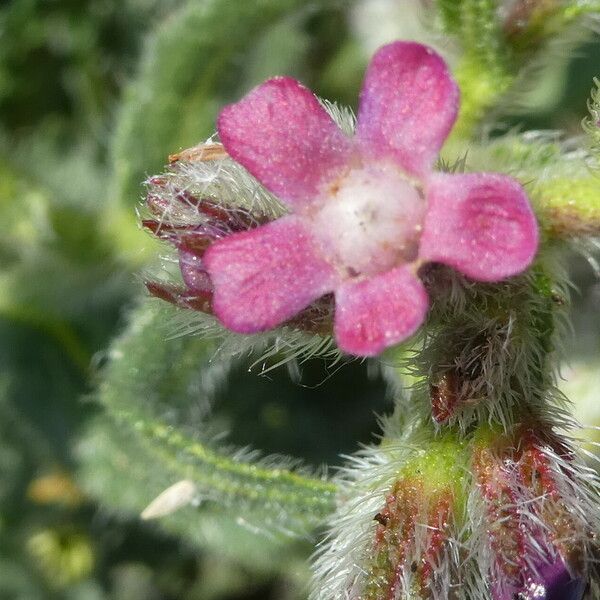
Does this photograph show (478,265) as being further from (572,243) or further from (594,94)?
(594,94)

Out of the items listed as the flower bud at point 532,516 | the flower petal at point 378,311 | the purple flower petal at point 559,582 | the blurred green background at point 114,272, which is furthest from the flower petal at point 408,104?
the blurred green background at point 114,272

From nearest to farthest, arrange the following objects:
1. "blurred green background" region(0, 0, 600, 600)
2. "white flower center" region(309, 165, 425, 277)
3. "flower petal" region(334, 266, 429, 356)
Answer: "flower petal" region(334, 266, 429, 356) → "white flower center" region(309, 165, 425, 277) → "blurred green background" region(0, 0, 600, 600)

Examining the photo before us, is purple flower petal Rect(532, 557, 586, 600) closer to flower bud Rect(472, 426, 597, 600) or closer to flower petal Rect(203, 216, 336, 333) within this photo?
flower bud Rect(472, 426, 597, 600)

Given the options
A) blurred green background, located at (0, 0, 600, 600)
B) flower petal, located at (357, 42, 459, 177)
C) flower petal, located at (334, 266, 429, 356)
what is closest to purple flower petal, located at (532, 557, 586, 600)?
flower petal, located at (334, 266, 429, 356)

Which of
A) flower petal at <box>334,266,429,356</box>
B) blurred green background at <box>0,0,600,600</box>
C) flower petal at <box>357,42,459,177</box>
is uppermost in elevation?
flower petal at <box>357,42,459,177</box>

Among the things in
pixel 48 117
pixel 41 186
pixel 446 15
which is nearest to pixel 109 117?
pixel 48 117

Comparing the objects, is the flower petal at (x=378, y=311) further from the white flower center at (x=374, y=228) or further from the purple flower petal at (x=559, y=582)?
the purple flower petal at (x=559, y=582)

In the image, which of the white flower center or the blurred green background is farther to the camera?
the blurred green background
